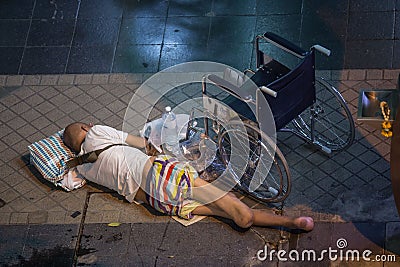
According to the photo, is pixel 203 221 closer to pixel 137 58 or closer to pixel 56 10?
pixel 137 58

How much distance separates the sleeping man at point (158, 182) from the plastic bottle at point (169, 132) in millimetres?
230

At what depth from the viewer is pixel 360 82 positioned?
8.46m

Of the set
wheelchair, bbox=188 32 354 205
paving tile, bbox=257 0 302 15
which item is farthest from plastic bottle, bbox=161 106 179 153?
paving tile, bbox=257 0 302 15

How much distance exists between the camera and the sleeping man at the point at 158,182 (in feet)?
24.3

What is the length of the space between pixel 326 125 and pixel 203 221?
5.04 ft

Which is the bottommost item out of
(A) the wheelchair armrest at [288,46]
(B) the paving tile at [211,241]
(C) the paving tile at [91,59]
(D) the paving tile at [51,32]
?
(B) the paving tile at [211,241]

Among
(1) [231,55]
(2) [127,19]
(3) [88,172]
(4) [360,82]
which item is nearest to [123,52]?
(2) [127,19]

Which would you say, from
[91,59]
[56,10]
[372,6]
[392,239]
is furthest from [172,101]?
[392,239]

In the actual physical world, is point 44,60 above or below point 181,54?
below

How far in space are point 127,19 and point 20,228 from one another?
2.96 m

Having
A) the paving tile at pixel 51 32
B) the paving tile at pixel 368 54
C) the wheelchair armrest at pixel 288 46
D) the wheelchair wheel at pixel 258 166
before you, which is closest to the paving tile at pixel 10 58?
the paving tile at pixel 51 32

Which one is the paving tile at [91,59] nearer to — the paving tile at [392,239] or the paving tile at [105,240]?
the paving tile at [105,240]

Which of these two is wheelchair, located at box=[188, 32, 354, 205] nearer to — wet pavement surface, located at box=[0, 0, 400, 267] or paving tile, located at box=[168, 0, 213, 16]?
wet pavement surface, located at box=[0, 0, 400, 267]

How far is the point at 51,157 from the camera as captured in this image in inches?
314
